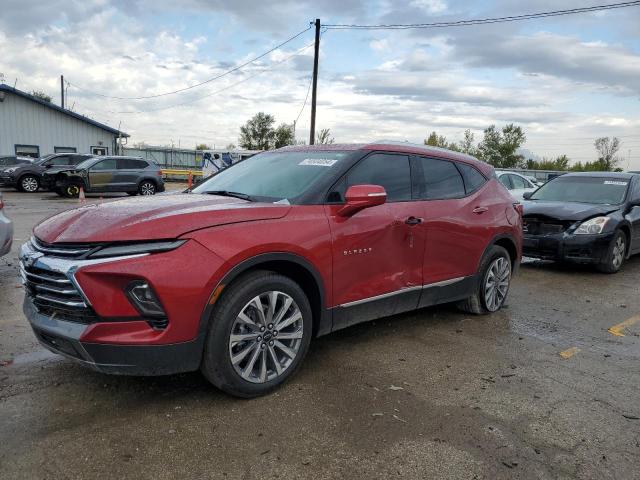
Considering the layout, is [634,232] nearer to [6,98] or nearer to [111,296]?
[111,296]

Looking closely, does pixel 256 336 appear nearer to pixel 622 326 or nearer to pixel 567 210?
pixel 622 326

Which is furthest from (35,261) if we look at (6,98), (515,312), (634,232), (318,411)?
(6,98)

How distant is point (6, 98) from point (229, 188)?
32.0m

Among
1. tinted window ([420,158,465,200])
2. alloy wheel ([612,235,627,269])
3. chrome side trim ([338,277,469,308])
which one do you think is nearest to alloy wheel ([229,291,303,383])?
chrome side trim ([338,277,469,308])

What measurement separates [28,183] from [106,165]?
14.8 ft

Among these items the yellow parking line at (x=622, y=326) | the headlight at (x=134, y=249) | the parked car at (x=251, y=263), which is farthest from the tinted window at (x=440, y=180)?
the headlight at (x=134, y=249)

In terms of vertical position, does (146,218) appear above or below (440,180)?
below

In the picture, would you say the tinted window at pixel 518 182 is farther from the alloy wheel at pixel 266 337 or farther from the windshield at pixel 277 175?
the alloy wheel at pixel 266 337

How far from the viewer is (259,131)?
54.2 m

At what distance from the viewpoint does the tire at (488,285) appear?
515 cm

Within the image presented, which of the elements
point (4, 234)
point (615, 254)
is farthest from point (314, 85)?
point (4, 234)

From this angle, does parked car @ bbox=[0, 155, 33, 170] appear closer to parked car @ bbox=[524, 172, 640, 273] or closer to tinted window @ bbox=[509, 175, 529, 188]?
tinted window @ bbox=[509, 175, 529, 188]

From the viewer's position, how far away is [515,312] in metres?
5.59

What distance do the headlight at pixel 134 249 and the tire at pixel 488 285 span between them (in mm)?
3271
